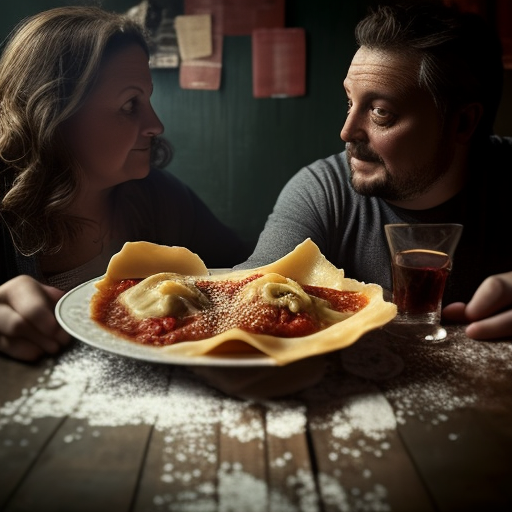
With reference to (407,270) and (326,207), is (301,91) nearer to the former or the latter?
(326,207)

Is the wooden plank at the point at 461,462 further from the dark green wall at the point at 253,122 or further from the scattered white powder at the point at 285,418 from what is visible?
the dark green wall at the point at 253,122

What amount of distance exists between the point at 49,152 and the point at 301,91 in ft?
3.64

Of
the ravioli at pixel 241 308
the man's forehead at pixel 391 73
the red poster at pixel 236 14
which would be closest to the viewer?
the ravioli at pixel 241 308

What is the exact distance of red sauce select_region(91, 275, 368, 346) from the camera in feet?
2.44

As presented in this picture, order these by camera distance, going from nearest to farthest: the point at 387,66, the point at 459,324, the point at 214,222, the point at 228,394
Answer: the point at 228,394, the point at 459,324, the point at 387,66, the point at 214,222

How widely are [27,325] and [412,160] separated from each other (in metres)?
1.15

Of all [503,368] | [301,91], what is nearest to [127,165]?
[301,91]

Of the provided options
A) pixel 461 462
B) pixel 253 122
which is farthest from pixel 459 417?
pixel 253 122

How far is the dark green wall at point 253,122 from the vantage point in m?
2.12

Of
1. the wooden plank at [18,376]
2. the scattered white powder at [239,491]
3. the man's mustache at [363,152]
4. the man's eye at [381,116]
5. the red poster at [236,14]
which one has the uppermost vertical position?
the red poster at [236,14]

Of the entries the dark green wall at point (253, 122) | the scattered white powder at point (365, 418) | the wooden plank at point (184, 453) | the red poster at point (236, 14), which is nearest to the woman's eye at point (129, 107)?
the dark green wall at point (253, 122)

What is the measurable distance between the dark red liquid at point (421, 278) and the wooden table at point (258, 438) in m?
0.12

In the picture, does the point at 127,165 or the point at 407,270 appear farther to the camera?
the point at 127,165

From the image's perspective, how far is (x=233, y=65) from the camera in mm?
2152
